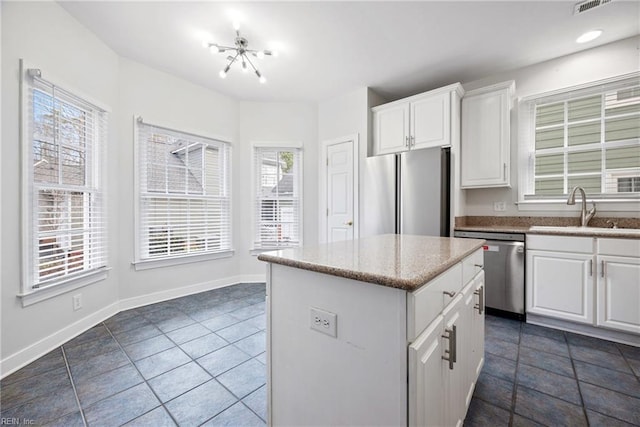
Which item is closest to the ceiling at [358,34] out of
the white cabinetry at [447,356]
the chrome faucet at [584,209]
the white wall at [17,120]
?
the white wall at [17,120]

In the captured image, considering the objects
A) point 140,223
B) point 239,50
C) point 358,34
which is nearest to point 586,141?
point 358,34

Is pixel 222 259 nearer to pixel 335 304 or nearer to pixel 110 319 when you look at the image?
pixel 110 319

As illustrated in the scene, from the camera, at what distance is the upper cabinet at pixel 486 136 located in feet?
9.73

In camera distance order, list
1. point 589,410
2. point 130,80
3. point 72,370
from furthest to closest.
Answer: point 130,80 < point 72,370 < point 589,410

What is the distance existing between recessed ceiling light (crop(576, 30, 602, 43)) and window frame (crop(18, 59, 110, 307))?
15.1ft

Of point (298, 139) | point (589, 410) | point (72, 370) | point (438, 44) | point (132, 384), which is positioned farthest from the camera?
point (298, 139)

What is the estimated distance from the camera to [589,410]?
1.46 m

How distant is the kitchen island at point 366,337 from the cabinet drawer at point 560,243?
67.5 inches

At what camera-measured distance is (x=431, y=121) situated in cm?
317

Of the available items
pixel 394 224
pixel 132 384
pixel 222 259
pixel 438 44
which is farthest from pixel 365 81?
pixel 132 384

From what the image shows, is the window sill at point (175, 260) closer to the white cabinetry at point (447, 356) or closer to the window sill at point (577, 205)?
the white cabinetry at point (447, 356)

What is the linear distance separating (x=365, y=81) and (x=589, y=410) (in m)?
3.51

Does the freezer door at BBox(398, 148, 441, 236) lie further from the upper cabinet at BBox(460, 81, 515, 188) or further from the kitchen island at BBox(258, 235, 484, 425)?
the kitchen island at BBox(258, 235, 484, 425)

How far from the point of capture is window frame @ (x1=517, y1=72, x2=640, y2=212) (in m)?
2.59
